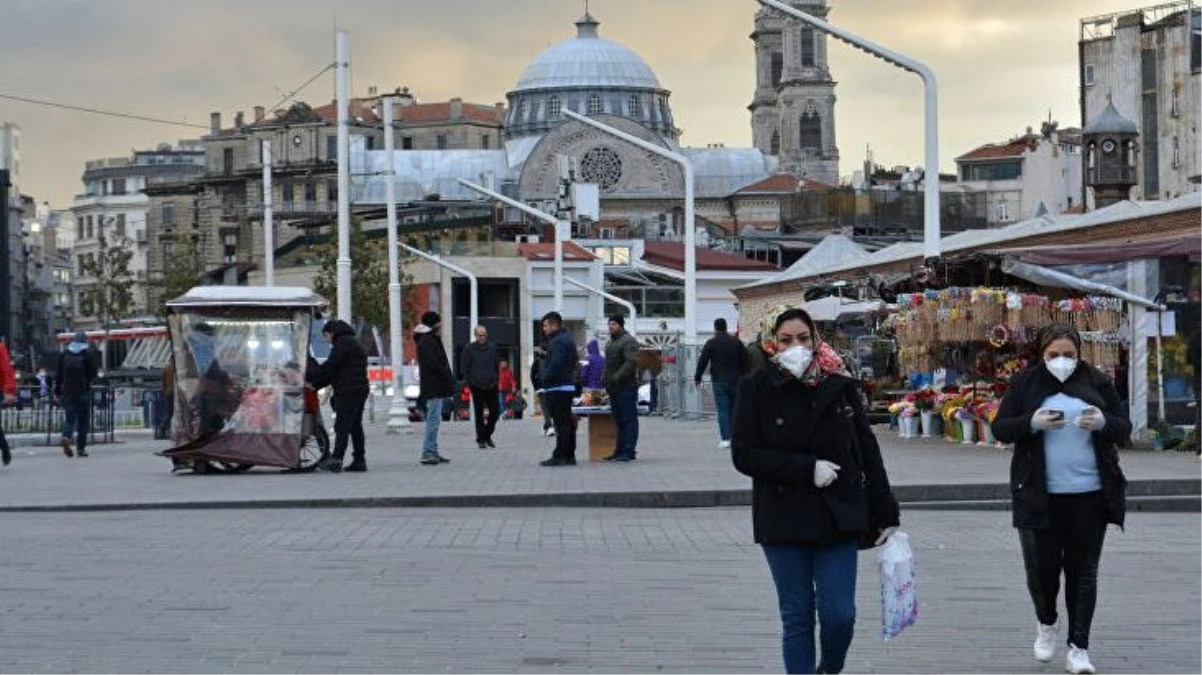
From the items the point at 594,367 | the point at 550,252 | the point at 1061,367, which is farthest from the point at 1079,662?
the point at 550,252

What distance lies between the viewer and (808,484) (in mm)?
9438

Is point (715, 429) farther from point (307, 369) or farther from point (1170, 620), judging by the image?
point (1170, 620)

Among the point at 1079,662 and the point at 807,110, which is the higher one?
the point at 807,110

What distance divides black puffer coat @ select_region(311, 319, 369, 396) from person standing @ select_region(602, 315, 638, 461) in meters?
2.92

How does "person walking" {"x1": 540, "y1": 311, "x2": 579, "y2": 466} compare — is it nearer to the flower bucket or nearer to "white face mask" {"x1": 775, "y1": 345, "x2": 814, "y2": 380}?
the flower bucket

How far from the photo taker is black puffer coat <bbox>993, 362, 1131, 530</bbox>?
11.0 metres

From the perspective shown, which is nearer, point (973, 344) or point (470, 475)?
point (470, 475)

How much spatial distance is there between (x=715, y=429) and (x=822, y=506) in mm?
31715

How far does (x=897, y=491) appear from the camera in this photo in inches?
858

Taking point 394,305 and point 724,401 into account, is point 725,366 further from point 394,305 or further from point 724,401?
point 394,305

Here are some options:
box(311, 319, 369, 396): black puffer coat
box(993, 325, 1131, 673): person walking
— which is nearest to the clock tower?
box(311, 319, 369, 396): black puffer coat

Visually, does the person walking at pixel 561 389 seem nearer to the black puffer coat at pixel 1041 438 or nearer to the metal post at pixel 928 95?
the metal post at pixel 928 95

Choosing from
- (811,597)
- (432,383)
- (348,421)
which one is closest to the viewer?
(811,597)

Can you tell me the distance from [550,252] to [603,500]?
299ft
